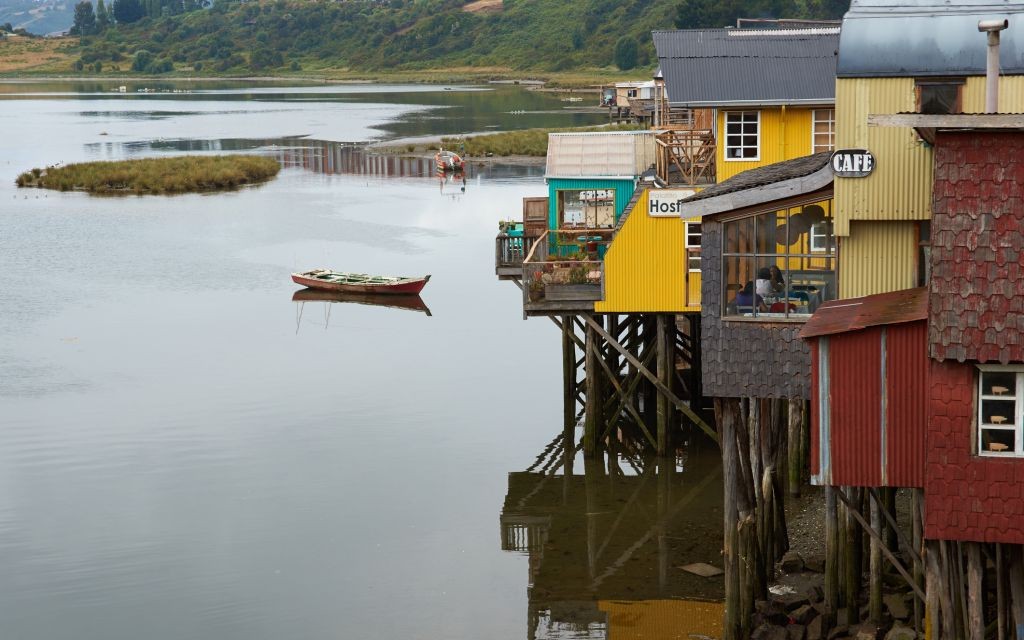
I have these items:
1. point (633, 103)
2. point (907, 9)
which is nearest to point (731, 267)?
point (907, 9)

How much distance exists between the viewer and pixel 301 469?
3206 centimetres

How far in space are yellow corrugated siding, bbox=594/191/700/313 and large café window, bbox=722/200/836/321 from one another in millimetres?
9172

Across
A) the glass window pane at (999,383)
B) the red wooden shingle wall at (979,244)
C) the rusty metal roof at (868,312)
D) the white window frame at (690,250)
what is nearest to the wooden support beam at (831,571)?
the rusty metal roof at (868,312)

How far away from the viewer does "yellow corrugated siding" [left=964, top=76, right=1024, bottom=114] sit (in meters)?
18.0

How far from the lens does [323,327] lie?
48781 mm

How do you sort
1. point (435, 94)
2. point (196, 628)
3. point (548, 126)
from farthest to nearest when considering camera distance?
point (435, 94) < point (548, 126) < point (196, 628)

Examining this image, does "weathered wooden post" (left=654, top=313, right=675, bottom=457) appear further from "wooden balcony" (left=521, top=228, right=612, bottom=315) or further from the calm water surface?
"wooden balcony" (left=521, top=228, right=612, bottom=315)

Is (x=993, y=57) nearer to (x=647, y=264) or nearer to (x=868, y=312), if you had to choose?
(x=868, y=312)

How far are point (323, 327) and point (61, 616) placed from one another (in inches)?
989

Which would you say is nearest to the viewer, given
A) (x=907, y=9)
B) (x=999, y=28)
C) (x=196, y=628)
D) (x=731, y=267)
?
(x=999, y=28)

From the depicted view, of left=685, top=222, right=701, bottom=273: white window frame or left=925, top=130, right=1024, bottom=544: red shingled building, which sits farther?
left=685, top=222, right=701, bottom=273: white window frame

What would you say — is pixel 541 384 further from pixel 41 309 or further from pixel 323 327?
pixel 41 309

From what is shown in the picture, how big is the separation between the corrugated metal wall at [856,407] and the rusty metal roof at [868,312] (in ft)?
0.44

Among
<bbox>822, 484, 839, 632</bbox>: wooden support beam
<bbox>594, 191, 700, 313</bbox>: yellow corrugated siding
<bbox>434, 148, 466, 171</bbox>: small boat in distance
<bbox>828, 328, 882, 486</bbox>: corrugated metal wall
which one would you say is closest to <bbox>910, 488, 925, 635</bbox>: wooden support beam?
<bbox>822, 484, 839, 632</bbox>: wooden support beam
